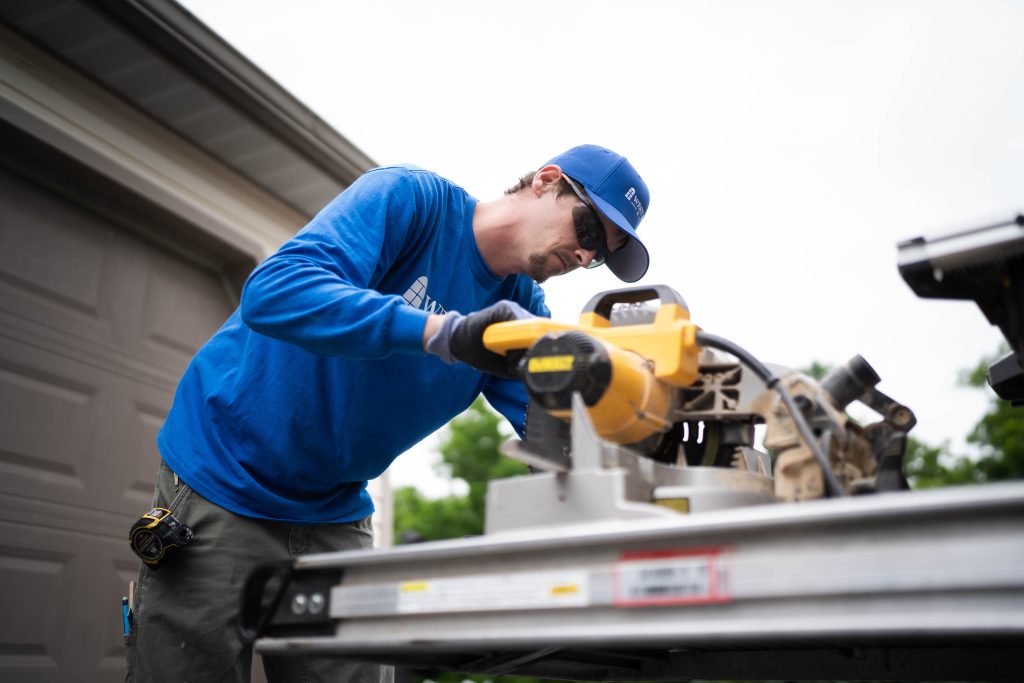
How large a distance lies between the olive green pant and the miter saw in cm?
98

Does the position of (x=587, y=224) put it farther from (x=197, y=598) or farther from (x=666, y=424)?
(x=197, y=598)

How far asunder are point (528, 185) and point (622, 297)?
1.02m

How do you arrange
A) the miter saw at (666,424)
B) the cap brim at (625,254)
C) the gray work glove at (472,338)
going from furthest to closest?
1. the cap brim at (625,254)
2. the gray work glove at (472,338)
3. the miter saw at (666,424)

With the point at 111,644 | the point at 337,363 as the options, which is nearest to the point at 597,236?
the point at 337,363

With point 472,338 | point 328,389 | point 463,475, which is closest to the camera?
point 472,338

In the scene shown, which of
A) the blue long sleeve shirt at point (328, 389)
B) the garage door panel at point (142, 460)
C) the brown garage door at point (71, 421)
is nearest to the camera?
the blue long sleeve shirt at point (328, 389)

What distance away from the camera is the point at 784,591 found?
110 centimetres

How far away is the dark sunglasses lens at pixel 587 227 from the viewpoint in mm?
2658

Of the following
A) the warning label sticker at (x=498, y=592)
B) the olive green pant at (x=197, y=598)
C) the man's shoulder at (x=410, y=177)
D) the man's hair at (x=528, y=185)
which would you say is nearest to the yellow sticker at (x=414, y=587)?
the warning label sticker at (x=498, y=592)

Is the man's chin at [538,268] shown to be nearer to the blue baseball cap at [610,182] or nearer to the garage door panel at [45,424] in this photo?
the blue baseball cap at [610,182]

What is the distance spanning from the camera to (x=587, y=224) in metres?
2.67

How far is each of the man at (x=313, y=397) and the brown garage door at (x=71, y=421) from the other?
1651mm

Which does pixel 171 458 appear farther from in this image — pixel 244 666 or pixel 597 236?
pixel 597 236

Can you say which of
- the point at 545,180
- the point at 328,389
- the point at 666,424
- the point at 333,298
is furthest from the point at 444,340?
the point at 545,180
